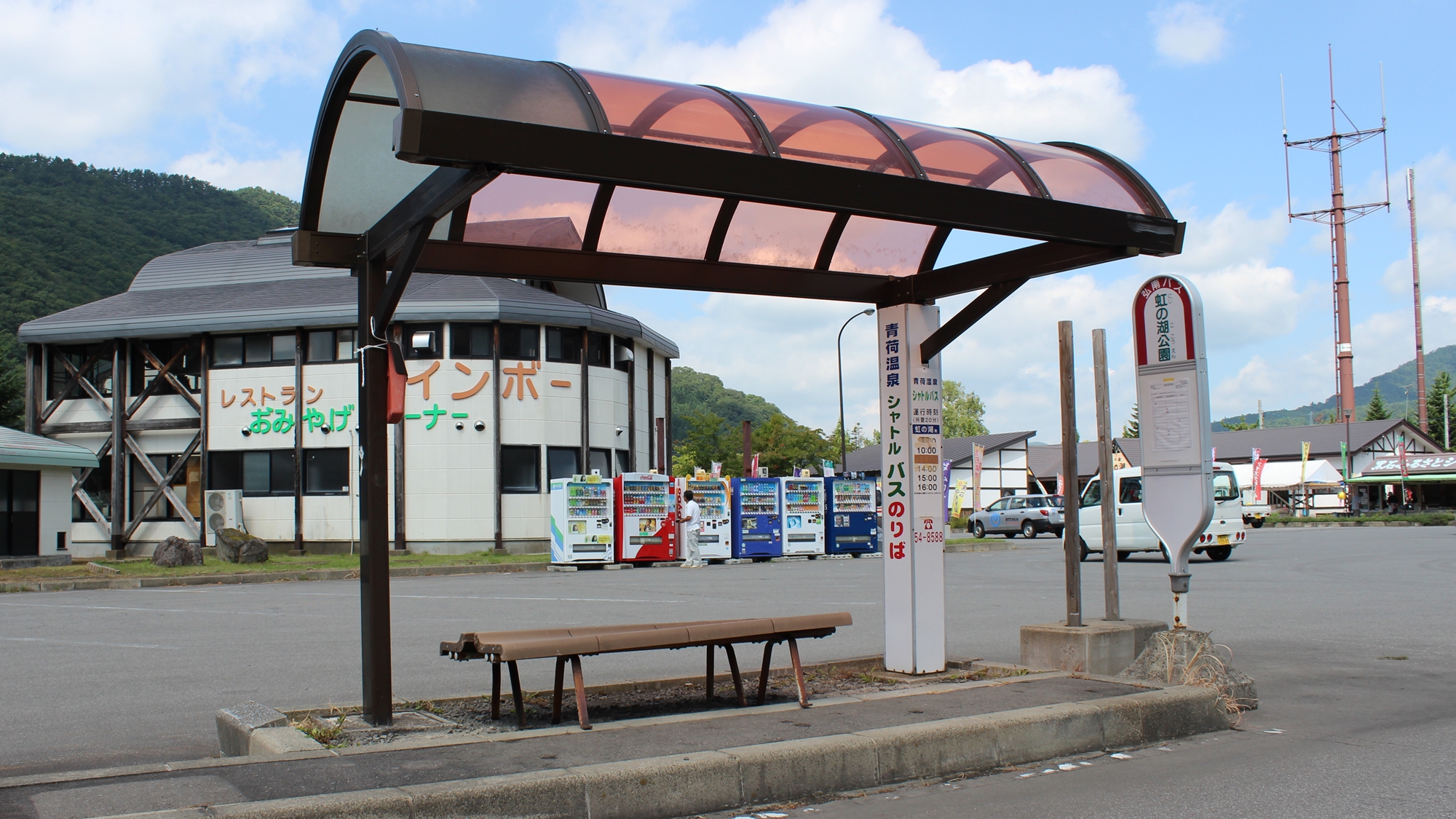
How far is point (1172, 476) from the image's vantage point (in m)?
7.82

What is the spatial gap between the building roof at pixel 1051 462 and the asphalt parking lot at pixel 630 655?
195ft

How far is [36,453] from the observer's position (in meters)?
25.9

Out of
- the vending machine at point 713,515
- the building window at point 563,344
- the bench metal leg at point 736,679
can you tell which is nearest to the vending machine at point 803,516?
the vending machine at point 713,515

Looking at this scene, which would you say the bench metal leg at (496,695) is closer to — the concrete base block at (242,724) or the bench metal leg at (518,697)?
the bench metal leg at (518,697)

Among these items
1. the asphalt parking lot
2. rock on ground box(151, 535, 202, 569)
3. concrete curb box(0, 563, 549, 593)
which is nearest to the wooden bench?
the asphalt parking lot

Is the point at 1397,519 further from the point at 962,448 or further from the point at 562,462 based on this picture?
the point at 562,462

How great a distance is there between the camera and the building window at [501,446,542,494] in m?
30.1

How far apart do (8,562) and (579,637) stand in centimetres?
2450

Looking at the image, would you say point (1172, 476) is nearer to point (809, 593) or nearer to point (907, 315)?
point (907, 315)

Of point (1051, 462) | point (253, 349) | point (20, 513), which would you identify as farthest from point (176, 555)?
point (1051, 462)

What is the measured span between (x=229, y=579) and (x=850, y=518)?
1606 centimetres

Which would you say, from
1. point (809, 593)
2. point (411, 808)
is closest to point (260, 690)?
point (411, 808)

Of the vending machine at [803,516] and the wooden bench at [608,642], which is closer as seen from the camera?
the wooden bench at [608,642]

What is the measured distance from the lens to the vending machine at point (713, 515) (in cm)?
2841
